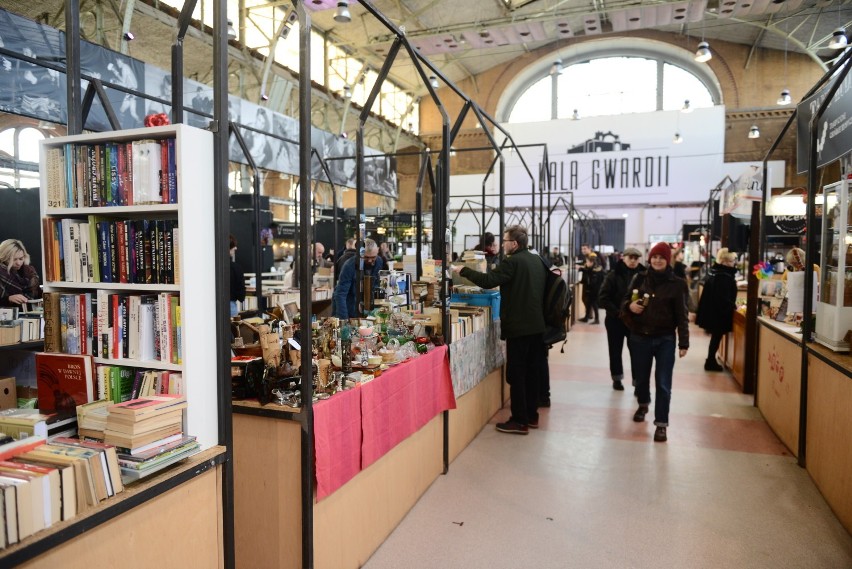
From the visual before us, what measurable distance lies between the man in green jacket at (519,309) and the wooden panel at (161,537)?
285 cm

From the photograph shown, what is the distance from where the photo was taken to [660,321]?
4.56 meters

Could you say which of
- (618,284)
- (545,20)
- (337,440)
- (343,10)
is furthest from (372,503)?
(545,20)

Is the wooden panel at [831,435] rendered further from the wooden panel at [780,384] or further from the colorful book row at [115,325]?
the colorful book row at [115,325]

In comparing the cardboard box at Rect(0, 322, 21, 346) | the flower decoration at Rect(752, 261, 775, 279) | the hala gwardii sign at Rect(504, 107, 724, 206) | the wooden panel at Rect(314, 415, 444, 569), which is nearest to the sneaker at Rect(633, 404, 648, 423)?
the flower decoration at Rect(752, 261, 775, 279)

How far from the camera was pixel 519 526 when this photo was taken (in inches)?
125

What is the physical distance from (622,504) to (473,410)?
144cm

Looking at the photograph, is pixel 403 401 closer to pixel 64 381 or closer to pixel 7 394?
pixel 64 381

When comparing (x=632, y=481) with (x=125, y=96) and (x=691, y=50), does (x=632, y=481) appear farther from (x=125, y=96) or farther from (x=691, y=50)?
(x=691, y=50)

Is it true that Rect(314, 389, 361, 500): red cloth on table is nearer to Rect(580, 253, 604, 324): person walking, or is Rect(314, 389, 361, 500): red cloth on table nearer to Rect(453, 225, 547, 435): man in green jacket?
Rect(453, 225, 547, 435): man in green jacket

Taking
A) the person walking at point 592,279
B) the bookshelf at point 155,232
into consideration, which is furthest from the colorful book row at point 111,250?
the person walking at point 592,279

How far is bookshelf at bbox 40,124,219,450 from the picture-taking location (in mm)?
1896

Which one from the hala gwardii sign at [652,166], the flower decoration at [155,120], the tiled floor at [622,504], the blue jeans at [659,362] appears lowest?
the tiled floor at [622,504]

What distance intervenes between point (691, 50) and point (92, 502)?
2226 cm

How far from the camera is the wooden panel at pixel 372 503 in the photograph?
2.52 metres
